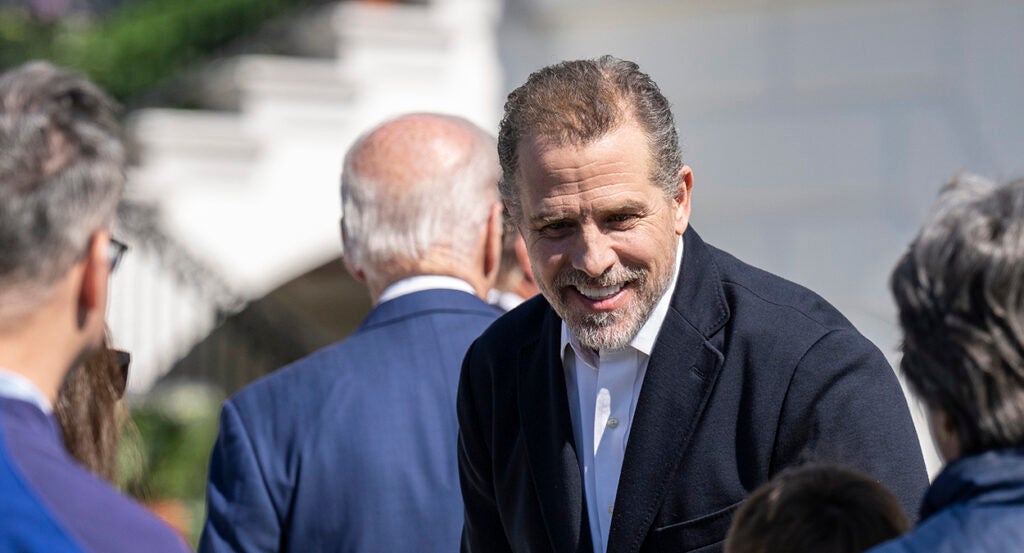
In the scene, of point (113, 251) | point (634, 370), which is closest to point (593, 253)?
point (634, 370)

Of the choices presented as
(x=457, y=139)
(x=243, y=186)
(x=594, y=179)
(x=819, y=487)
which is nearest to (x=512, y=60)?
(x=243, y=186)

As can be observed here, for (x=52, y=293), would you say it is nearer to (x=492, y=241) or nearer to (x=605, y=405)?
(x=605, y=405)

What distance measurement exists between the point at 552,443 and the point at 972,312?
0.99m

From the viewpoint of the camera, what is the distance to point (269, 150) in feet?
29.7

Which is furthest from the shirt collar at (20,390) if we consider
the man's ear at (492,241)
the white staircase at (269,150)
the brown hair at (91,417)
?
A: the white staircase at (269,150)

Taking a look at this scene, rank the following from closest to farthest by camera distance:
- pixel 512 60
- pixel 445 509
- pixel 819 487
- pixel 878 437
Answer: pixel 819 487
pixel 878 437
pixel 445 509
pixel 512 60

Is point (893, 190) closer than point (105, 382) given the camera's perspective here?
No

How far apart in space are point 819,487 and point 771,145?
5.69m

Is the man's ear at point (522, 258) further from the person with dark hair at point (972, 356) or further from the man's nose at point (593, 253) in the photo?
the person with dark hair at point (972, 356)

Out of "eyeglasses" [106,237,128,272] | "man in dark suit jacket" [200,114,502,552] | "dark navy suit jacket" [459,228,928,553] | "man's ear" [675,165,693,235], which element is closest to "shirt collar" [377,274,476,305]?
"man in dark suit jacket" [200,114,502,552]

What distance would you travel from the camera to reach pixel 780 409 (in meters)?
2.39

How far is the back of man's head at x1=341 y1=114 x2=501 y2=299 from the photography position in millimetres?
3234

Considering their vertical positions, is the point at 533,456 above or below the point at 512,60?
below

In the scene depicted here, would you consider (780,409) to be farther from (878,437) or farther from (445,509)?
(445,509)
